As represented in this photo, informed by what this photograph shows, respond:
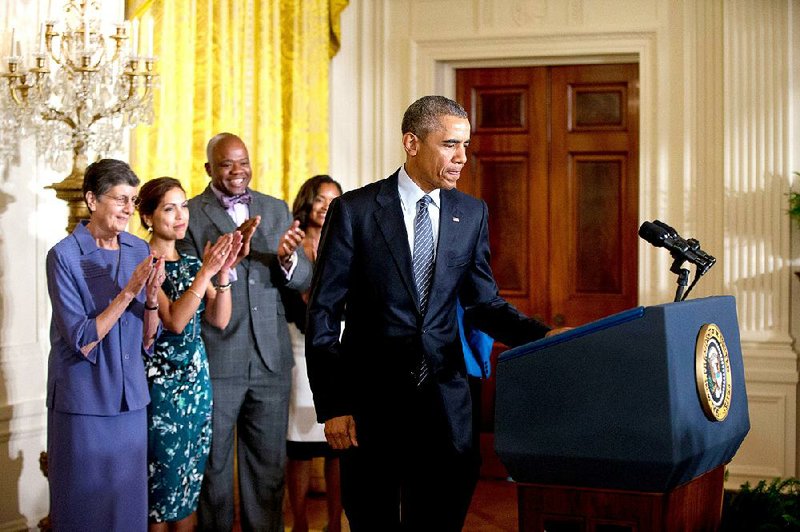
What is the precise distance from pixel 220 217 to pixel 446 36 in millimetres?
2357

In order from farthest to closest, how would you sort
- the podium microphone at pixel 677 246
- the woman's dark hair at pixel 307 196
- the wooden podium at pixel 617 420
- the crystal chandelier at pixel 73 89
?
the woman's dark hair at pixel 307 196
the crystal chandelier at pixel 73 89
the podium microphone at pixel 677 246
the wooden podium at pixel 617 420

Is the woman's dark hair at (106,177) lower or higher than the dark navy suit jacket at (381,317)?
higher

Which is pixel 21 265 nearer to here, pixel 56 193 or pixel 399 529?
pixel 56 193

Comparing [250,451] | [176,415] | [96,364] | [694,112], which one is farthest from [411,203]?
[694,112]

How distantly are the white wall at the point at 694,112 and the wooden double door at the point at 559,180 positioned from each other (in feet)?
0.50

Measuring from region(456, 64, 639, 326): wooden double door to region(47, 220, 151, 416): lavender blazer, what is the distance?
9.55ft

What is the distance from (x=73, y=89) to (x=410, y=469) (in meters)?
1.75

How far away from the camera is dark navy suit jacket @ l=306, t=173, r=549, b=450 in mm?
2525

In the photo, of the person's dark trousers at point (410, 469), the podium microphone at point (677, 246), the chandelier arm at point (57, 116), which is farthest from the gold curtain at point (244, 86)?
the podium microphone at point (677, 246)

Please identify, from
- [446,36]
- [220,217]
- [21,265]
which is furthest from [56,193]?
[446,36]

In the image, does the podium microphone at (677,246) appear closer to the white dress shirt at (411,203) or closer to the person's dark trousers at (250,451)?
the white dress shirt at (411,203)

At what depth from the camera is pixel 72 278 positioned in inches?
121

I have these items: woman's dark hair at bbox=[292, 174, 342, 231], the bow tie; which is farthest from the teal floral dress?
woman's dark hair at bbox=[292, 174, 342, 231]

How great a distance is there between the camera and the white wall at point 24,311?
11.6 ft
